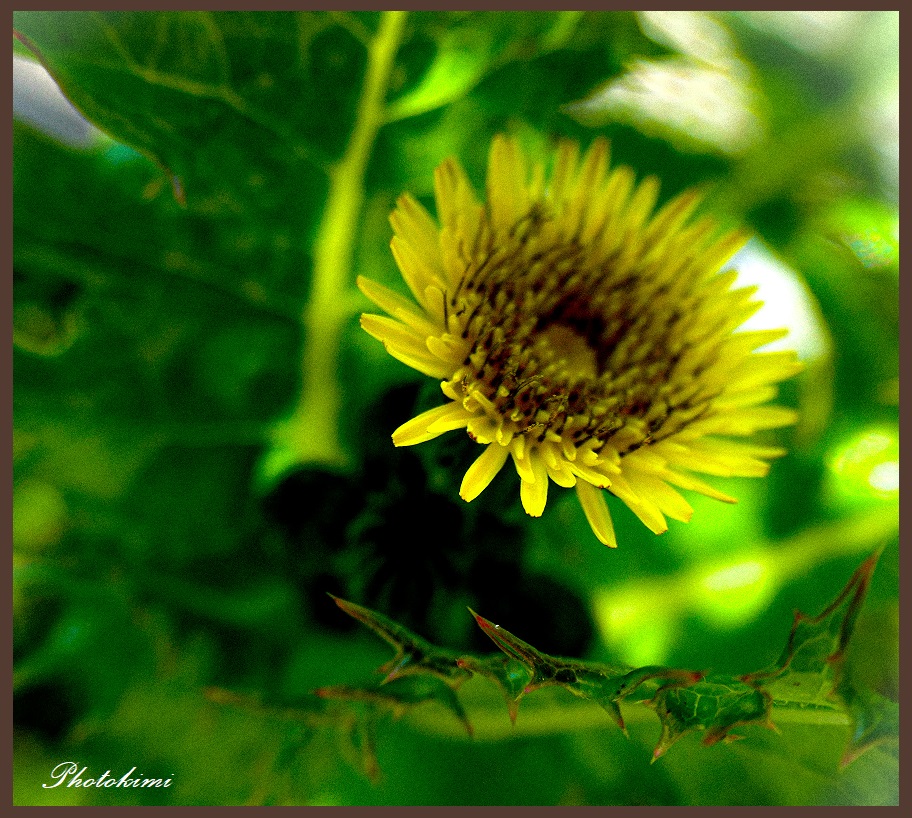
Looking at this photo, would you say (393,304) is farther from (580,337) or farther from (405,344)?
(580,337)

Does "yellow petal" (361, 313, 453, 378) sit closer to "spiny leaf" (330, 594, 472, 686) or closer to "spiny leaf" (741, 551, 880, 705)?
"spiny leaf" (330, 594, 472, 686)

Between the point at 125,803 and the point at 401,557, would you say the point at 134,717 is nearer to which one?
the point at 125,803

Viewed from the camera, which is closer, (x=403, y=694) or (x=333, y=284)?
(x=403, y=694)

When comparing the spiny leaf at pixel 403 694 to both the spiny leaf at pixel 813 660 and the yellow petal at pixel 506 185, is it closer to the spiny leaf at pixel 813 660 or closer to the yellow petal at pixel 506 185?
the spiny leaf at pixel 813 660

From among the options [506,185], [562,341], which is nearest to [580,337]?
[562,341]

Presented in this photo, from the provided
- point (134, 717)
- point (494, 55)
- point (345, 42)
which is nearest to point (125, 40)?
point (345, 42)

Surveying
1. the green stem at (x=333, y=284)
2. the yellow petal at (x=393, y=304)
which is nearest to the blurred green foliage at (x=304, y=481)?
the green stem at (x=333, y=284)
